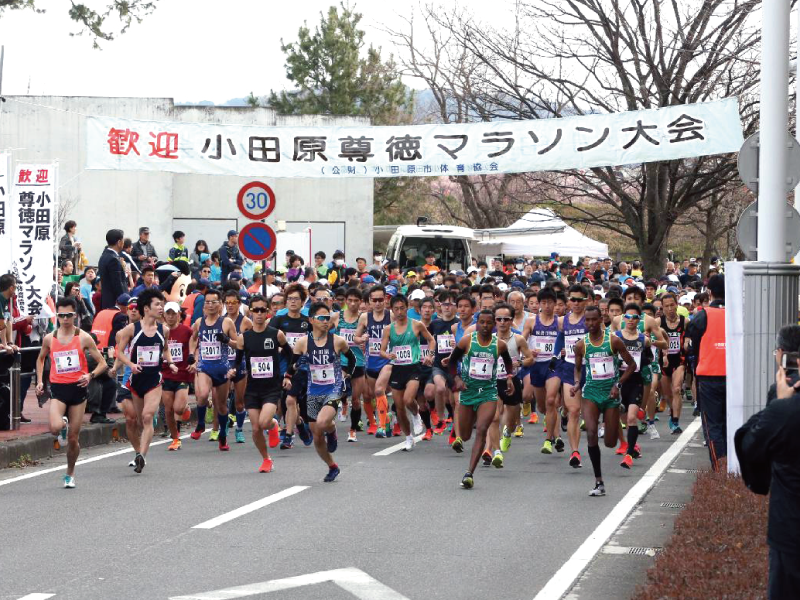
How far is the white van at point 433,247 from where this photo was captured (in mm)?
34938

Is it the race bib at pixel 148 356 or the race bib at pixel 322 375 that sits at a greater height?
the race bib at pixel 148 356

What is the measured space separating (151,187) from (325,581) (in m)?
29.6

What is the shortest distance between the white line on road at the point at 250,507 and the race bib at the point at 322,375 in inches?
49.8

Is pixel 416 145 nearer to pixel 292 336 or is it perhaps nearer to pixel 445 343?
pixel 445 343

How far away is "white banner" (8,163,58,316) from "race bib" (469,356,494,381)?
6279 mm

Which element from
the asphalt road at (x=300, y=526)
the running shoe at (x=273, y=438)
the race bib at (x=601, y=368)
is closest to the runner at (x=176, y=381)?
the asphalt road at (x=300, y=526)

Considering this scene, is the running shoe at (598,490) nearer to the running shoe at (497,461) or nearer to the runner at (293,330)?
the running shoe at (497,461)

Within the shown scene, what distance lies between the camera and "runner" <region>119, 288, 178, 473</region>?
13062mm

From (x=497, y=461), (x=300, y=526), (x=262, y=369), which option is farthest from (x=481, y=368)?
(x=300, y=526)

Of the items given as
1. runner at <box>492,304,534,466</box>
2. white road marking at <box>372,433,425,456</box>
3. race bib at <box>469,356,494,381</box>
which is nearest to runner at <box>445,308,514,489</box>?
race bib at <box>469,356,494,381</box>

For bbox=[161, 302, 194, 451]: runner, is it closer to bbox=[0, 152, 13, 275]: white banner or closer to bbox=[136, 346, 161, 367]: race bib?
bbox=[136, 346, 161, 367]: race bib

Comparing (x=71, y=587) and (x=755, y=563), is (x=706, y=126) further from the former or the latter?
(x=71, y=587)

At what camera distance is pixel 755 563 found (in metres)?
7.50

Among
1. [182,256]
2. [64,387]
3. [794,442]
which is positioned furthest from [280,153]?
[794,442]
